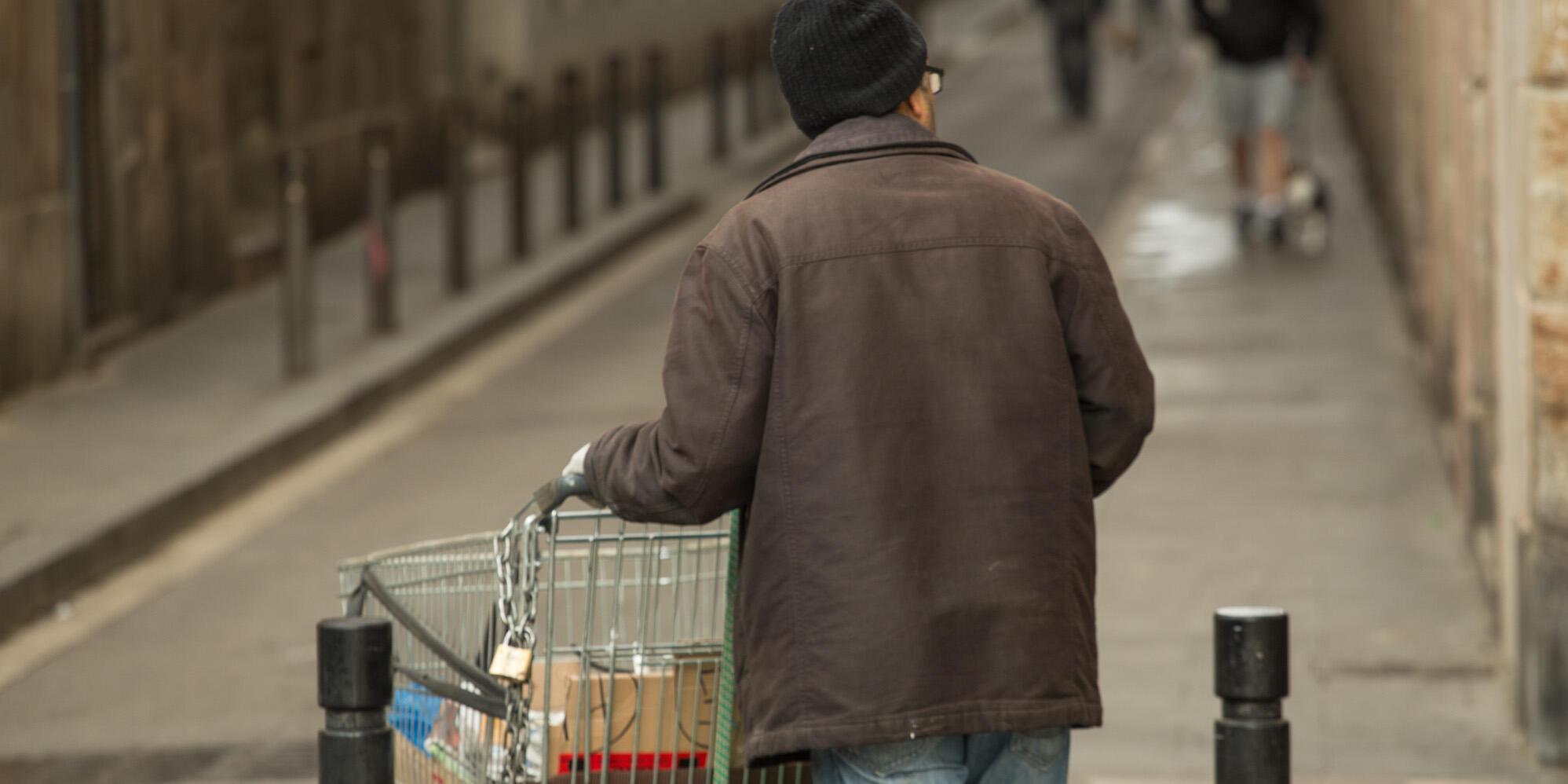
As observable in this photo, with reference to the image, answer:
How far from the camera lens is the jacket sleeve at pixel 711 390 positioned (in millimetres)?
3211

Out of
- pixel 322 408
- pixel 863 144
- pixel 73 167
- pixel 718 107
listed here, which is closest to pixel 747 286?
pixel 863 144

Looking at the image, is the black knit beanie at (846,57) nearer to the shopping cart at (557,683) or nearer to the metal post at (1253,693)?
the shopping cart at (557,683)

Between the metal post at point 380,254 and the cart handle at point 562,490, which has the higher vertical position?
the cart handle at point 562,490

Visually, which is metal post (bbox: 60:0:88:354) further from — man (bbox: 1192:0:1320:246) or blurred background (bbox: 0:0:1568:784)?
man (bbox: 1192:0:1320:246)

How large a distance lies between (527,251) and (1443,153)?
6730 mm

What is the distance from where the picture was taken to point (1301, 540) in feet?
26.0

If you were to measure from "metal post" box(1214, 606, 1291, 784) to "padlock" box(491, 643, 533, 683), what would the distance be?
1.28 metres

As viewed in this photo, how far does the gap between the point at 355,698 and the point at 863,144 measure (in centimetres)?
116

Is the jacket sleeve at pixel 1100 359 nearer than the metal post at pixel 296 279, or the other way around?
the jacket sleeve at pixel 1100 359

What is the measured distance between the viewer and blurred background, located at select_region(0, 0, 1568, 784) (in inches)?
245

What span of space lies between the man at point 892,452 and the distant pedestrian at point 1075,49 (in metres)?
16.7

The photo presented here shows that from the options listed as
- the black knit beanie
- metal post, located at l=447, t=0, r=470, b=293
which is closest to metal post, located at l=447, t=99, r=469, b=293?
metal post, located at l=447, t=0, r=470, b=293

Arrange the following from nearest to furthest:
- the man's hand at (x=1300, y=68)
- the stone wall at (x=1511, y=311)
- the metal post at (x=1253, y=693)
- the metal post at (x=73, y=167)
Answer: the metal post at (x=1253, y=693)
the stone wall at (x=1511, y=311)
the metal post at (x=73, y=167)
the man's hand at (x=1300, y=68)

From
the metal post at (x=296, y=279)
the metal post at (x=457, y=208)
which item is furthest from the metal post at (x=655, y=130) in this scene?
the metal post at (x=296, y=279)
